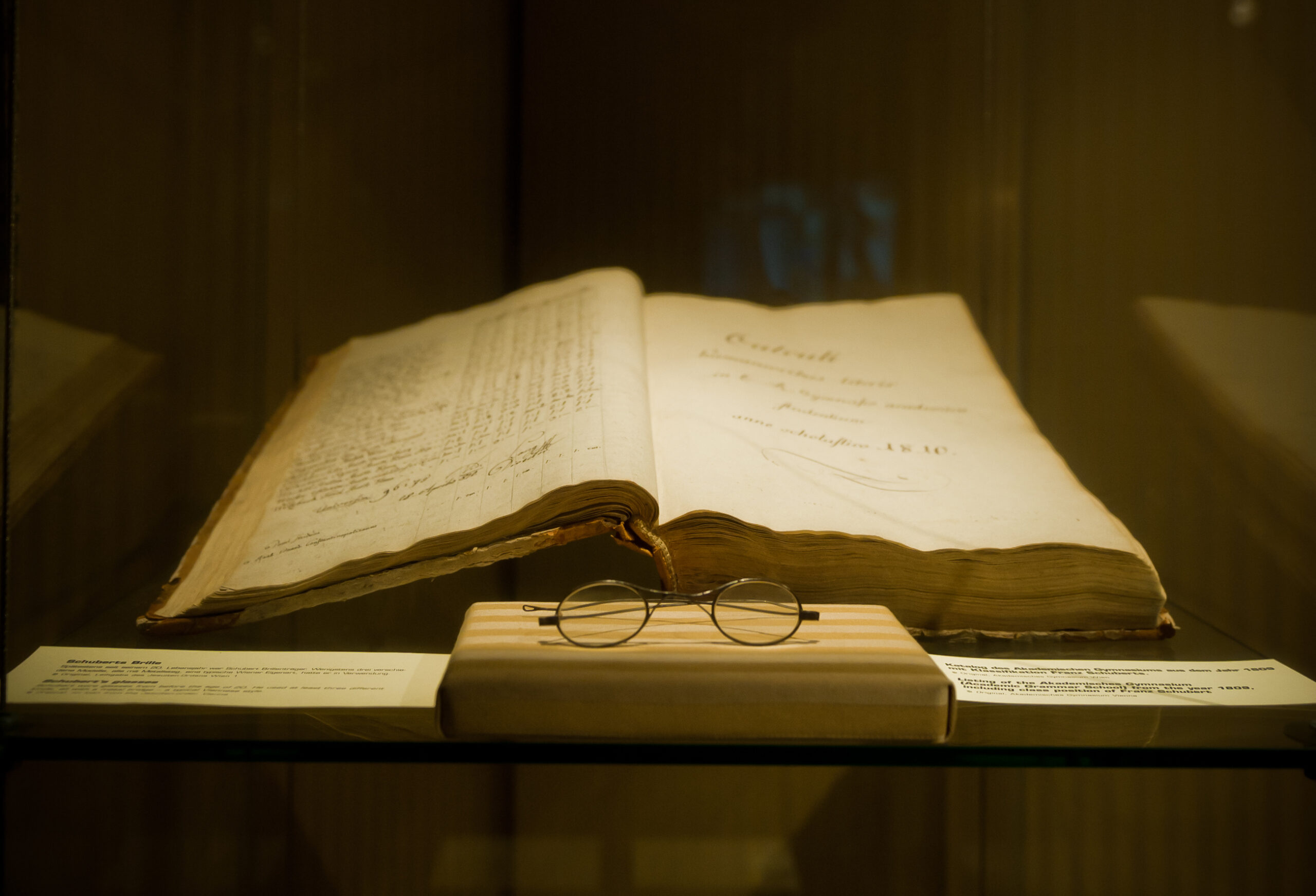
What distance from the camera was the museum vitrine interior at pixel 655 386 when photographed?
545mm

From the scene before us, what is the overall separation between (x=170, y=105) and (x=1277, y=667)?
0.96 metres

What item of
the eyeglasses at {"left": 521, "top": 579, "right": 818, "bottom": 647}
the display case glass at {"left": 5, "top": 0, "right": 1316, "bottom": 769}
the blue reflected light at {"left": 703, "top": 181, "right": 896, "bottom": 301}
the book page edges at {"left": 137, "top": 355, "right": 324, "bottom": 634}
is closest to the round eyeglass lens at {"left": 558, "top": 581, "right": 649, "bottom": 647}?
the eyeglasses at {"left": 521, "top": 579, "right": 818, "bottom": 647}

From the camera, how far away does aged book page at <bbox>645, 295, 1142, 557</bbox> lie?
1.89 ft

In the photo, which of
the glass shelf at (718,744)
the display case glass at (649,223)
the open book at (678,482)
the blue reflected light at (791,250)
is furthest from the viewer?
the blue reflected light at (791,250)

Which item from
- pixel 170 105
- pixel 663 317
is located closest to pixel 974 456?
pixel 663 317

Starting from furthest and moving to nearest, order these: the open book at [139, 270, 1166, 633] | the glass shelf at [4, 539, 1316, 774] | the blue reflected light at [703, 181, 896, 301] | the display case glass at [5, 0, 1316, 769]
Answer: the blue reflected light at [703, 181, 896, 301]
the display case glass at [5, 0, 1316, 769]
the open book at [139, 270, 1166, 633]
the glass shelf at [4, 539, 1316, 774]

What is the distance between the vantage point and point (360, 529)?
0.57 meters

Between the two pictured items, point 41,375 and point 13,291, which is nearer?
point 13,291

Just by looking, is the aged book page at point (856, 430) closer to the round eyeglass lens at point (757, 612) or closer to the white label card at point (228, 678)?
the round eyeglass lens at point (757, 612)

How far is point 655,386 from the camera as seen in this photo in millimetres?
738

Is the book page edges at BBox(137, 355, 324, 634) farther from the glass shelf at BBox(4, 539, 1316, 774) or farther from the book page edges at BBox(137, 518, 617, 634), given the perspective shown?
the glass shelf at BBox(4, 539, 1316, 774)

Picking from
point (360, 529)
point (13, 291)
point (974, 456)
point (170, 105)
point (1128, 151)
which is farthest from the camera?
point (1128, 151)

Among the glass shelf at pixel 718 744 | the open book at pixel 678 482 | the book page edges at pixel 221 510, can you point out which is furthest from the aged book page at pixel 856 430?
the book page edges at pixel 221 510

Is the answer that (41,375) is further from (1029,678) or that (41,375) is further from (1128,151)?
(1128,151)
